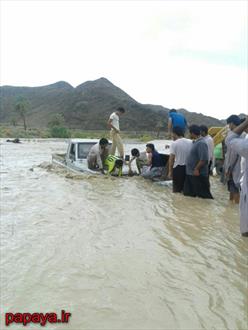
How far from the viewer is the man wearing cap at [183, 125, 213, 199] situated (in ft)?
25.7

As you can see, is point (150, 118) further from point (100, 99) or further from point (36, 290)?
point (36, 290)

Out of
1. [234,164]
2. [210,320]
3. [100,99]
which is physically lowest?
[210,320]

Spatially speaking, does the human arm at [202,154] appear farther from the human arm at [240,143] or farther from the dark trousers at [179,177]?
the human arm at [240,143]

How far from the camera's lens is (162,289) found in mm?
3764

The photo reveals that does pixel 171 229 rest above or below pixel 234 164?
below

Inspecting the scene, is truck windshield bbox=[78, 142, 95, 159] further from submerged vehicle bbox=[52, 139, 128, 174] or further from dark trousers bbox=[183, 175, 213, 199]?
dark trousers bbox=[183, 175, 213, 199]

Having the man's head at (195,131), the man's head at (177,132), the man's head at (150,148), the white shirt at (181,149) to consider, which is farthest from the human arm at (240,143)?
the man's head at (150,148)

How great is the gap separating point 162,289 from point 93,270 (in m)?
0.84

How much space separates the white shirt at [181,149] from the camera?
8312 mm

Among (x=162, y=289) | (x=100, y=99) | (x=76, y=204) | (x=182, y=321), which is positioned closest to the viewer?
(x=182, y=321)

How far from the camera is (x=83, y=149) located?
1223cm

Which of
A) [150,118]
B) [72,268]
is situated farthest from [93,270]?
[150,118]

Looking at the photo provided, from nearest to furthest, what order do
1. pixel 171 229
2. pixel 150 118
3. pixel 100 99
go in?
pixel 171 229, pixel 150 118, pixel 100 99

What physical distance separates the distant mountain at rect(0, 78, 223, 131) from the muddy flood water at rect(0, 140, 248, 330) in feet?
268
